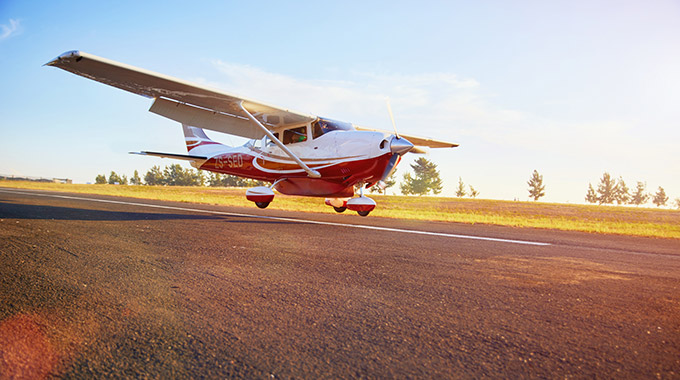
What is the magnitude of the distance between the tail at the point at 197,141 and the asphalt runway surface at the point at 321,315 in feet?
38.6

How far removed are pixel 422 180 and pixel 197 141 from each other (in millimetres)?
62096

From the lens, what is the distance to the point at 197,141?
1631 cm

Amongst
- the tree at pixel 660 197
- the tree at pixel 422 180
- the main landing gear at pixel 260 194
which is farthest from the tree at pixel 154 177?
the tree at pixel 660 197

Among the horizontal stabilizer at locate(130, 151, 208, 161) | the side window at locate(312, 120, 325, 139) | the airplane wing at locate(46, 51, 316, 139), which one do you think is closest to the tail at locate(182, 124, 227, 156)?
the horizontal stabilizer at locate(130, 151, 208, 161)

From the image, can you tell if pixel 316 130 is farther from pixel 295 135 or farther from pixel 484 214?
pixel 484 214

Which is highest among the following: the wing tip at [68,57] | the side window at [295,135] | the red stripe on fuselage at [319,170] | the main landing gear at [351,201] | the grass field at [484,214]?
the wing tip at [68,57]

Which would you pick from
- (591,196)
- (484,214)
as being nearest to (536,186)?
(591,196)

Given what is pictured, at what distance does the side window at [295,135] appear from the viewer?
11377 millimetres

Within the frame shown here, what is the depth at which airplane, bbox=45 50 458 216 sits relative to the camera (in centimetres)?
940

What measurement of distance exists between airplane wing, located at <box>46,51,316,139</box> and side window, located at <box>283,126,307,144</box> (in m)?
0.23

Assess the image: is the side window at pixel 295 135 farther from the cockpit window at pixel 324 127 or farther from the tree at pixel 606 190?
the tree at pixel 606 190

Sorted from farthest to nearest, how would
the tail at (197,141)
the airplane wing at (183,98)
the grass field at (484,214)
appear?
the tail at (197,141) → the grass field at (484,214) → the airplane wing at (183,98)

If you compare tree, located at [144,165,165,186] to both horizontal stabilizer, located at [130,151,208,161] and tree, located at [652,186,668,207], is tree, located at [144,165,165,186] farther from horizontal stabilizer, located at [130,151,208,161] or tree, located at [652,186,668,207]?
tree, located at [652,186,668,207]

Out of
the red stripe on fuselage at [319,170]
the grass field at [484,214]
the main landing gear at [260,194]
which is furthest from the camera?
the grass field at [484,214]
